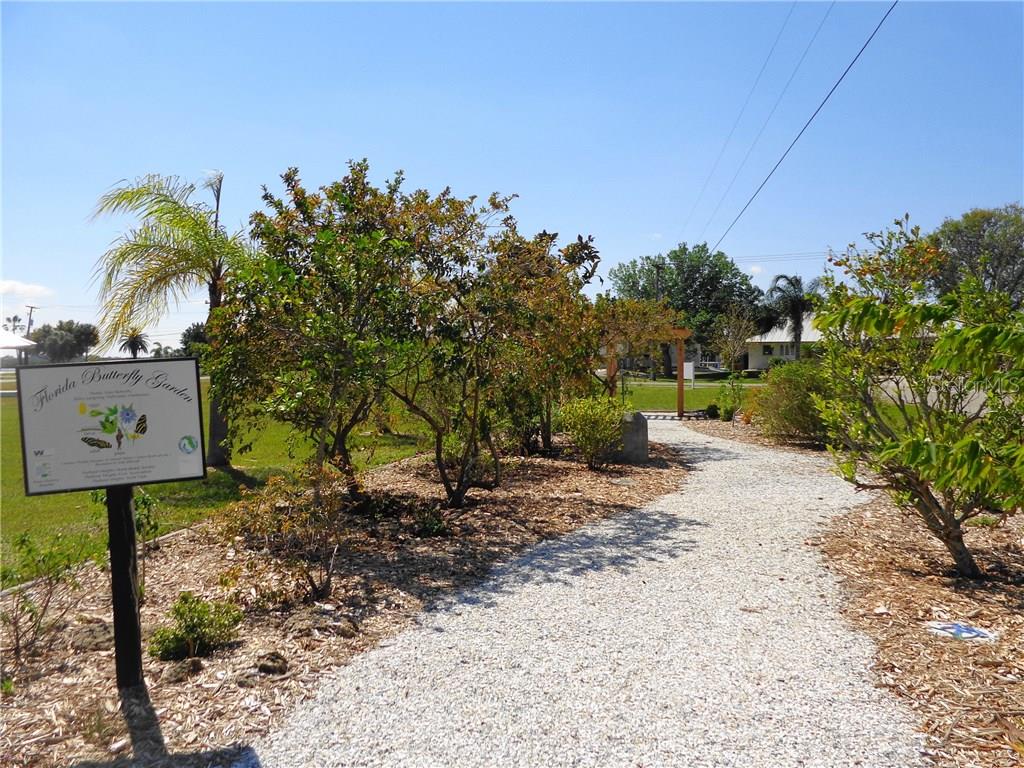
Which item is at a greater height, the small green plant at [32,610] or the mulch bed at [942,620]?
the small green plant at [32,610]

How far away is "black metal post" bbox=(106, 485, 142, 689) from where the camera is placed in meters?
3.60

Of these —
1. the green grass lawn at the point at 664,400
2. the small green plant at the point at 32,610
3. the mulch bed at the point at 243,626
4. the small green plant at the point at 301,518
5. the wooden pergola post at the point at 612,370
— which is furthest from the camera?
the green grass lawn at the point at 664,400

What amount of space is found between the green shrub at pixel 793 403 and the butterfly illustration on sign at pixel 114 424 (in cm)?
1145

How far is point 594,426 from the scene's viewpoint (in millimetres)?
10523

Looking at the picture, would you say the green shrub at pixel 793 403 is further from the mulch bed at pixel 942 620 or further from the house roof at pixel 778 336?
the house roof at pixel 778 336

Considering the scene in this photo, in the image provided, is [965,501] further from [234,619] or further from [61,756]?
[61,756]

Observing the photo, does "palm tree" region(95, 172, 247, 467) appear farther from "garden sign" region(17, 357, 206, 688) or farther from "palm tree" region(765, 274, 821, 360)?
"palm tree" region(765, 274, 821, 360)

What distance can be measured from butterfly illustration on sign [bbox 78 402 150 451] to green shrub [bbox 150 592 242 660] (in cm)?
108

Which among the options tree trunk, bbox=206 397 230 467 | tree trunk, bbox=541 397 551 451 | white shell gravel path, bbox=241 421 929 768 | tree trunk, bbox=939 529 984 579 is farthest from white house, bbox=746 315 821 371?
white shell gravel path, bbox=241 421 929 768

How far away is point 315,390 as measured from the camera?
20.0ft

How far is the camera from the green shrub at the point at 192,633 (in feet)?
13.2

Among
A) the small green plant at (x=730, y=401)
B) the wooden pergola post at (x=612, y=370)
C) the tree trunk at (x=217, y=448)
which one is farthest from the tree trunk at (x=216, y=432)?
the small green plant at (x=730, y=401)

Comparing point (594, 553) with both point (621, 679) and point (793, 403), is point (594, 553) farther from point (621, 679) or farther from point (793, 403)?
point (793, 403)

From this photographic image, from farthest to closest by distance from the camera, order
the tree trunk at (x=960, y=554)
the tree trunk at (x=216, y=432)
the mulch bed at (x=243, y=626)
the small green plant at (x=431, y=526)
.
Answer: the tree trunk at (x=216, y=432) → the small green plant at (x=431, y=526) → the tree trunk at (x=960, y=554) → the mulch bed at (x=243, y=626)
